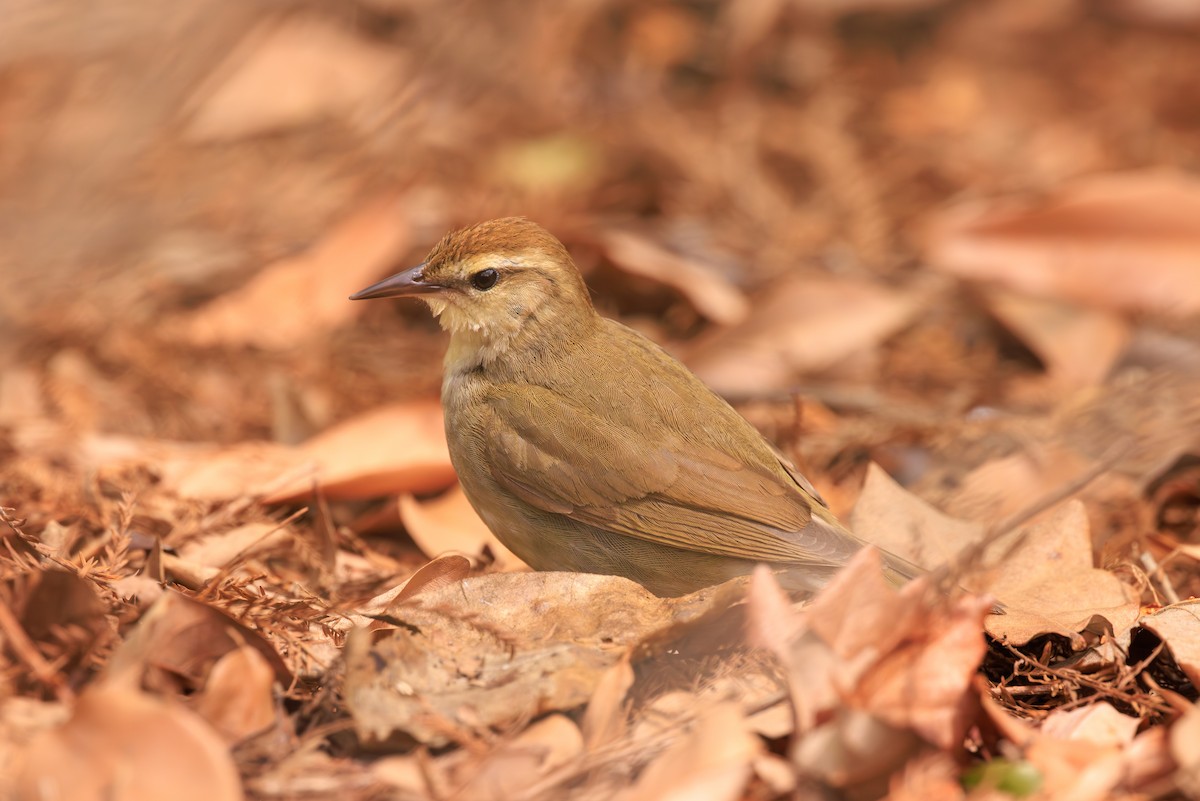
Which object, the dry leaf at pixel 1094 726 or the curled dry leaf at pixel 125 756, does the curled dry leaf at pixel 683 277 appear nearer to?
the dry leaf at pixel 1094 726

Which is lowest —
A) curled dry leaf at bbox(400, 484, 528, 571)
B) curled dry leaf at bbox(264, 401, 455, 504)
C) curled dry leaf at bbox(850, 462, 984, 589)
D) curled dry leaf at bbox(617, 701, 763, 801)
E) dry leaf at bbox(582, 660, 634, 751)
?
curled dry leaf at bbox(400, 484, 528, 571)

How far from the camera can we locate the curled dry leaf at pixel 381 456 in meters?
4.80

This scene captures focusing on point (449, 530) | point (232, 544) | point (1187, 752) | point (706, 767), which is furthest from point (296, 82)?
point (1187, 752)

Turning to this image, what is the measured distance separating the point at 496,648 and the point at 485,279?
1667 millimetres

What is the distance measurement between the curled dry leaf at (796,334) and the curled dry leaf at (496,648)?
2.43m

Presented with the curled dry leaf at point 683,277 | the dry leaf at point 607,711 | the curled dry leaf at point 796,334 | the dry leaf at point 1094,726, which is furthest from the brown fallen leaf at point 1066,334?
the dry leaf at point 607,711

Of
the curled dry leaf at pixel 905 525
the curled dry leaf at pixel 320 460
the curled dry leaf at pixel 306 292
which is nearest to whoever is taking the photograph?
the curled dry leaf at pixel 905 525

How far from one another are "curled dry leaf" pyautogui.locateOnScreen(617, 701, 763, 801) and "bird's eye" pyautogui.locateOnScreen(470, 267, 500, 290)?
2.13 metres

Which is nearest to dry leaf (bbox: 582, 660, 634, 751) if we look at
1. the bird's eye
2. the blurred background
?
the bird's eye

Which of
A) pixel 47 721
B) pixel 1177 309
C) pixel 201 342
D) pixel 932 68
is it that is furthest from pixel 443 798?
pixel 932 68

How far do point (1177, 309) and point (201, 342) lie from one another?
4671mm

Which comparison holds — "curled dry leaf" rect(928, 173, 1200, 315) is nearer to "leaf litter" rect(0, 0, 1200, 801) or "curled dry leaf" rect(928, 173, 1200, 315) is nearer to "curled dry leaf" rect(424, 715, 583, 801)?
"leaf litter" rect(0, 0, 1200, 801)

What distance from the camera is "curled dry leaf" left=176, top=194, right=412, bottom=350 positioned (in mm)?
6324

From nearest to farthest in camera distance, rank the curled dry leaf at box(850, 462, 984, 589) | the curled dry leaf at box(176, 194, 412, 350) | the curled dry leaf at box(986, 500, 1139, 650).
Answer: the curled dry leaf at box(986, 500, 1139, 650) < the curled dry leaf at box(850, 462, 984, 589) < the curled dry leaf at box(176, 194, 412, 350)
